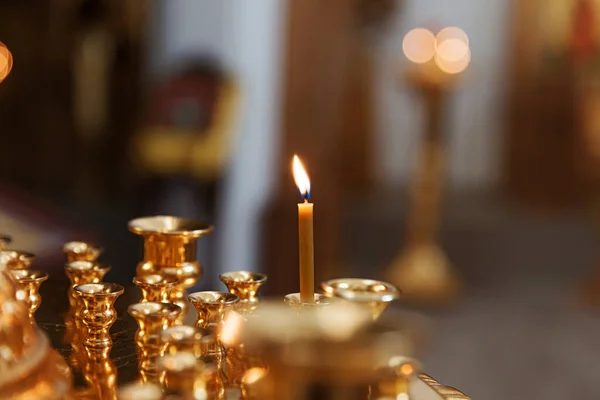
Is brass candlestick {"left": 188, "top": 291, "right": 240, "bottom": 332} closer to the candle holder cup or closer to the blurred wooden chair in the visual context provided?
the candle holder cup

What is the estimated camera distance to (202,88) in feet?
11.6

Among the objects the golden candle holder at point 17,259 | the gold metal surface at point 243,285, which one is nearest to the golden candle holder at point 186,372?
the gold metal surface at point 243,285

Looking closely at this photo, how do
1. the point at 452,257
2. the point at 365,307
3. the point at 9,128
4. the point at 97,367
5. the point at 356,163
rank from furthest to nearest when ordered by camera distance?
the point at 356,163
the point at 452,257
the point at 9,128
the point at 97,367
the point at 365,307

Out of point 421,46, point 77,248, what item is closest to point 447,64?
point 421,46

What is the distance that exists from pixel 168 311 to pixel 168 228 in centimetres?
17

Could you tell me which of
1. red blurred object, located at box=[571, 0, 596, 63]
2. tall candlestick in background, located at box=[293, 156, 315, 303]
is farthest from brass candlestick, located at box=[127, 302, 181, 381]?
red blurred object, located at box=[571, 0, 596, 63]

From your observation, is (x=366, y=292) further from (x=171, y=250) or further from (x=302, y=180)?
(x=171, y=250)

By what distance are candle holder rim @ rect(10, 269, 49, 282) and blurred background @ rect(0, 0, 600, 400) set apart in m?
1.37

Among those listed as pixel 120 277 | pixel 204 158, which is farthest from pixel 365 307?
pixel 204 158

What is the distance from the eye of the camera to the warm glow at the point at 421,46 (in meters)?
4.26

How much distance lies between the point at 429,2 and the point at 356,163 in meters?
1.33

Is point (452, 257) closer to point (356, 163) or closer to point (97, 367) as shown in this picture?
point (356, 163)

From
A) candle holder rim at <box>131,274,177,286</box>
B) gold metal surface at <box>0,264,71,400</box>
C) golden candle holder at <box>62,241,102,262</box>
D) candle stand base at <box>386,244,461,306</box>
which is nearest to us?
gold metal surface at <box>0,264,71,400</box>

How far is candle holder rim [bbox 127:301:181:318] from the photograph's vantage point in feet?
2.06
